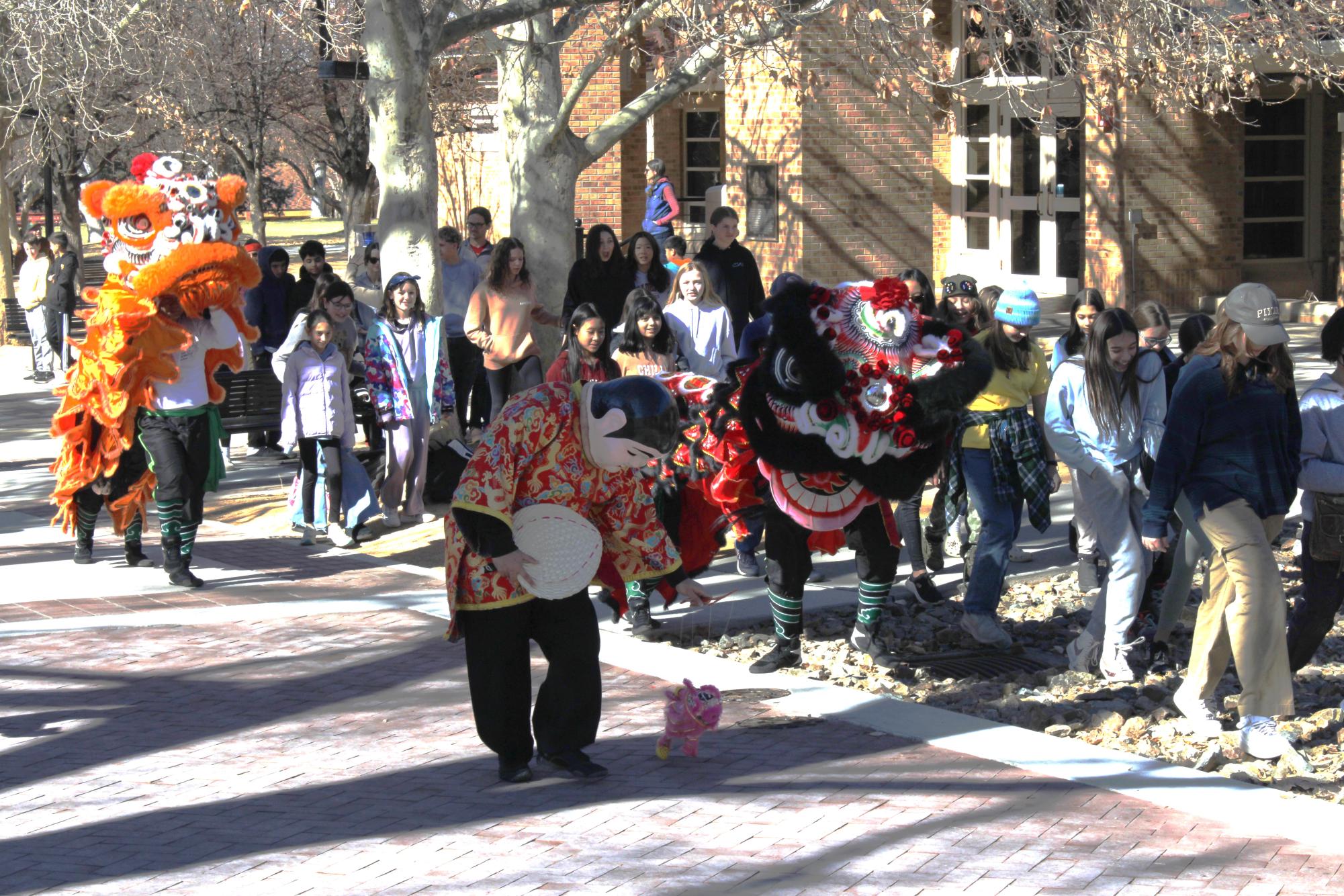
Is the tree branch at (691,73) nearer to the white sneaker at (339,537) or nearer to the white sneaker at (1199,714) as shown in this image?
the white sneaker at (339,537)

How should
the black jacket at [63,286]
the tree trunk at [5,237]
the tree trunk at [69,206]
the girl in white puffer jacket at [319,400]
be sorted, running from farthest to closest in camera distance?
the tree trunk at [69,206] → the tree trunk at [5,237] → the black jacket at [63,286] → the girl in white puffer jacket at [319,400]

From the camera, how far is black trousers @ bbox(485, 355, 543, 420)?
12016 mm

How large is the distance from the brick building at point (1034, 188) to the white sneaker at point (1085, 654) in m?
13.6

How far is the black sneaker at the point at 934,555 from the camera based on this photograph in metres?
9.28

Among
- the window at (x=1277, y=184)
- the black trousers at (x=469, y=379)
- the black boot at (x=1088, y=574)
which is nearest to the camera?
the black boot at (x=1088, y=574)

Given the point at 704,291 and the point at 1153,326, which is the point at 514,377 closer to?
the point at 704,291

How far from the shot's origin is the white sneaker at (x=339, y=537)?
10.6 m

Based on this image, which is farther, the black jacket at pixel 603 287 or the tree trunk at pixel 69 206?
Result: the tree trunk at pixel 69 206

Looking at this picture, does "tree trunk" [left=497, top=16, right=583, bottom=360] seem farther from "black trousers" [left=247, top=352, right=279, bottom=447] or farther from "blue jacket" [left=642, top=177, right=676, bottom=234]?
"black trousers" [left=247, top=352, right=279, bottom=447]

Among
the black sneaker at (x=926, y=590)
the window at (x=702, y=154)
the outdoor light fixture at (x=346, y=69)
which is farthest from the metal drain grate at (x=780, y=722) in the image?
the window at (x=702, y=154)

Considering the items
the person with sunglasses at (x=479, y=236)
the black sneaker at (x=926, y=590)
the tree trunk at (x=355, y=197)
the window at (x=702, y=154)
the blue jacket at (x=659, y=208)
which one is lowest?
the black sneaker at (x=926, y=590)

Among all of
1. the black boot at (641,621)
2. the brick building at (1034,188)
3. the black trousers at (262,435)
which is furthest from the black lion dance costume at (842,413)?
the brick building at (1034,188)

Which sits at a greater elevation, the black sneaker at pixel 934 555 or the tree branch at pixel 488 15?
the tree branch at pixel 488 15

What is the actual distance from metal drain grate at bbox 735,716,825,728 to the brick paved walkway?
0.02 metres
